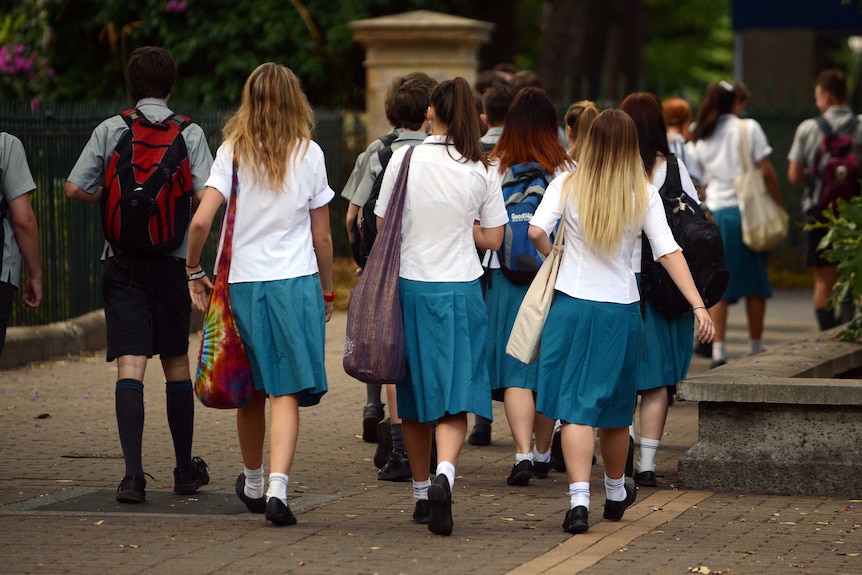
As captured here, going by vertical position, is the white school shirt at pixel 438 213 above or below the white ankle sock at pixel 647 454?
above

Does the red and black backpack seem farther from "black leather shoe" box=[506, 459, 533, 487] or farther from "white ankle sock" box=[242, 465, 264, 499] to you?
"black leather shoe" box=[506, 459, 533, 487]

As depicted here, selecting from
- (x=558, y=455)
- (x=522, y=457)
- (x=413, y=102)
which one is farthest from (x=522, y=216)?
(x=558, y=455)

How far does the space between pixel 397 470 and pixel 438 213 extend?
5.17 ft

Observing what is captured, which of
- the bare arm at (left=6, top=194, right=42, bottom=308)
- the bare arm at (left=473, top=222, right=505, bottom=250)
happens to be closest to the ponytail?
the bare arm at (left=473, top=222, right=505, bottom=250)

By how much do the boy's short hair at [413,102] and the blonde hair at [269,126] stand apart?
1374 millimetres

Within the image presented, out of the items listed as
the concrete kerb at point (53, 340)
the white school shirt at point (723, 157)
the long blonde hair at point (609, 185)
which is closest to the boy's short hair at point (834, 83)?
the white school shirt at point (723, 157)

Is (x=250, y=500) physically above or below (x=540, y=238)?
below

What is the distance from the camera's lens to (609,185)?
239 inches

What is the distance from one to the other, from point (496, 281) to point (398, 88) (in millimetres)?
1051

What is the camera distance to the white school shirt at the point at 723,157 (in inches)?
424

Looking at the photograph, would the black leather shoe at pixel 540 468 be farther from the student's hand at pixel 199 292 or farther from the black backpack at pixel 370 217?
the student's hand at pixel 199 292

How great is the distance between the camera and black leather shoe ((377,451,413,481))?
715 cm

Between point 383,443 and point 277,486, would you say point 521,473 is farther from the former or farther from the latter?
point 277,486

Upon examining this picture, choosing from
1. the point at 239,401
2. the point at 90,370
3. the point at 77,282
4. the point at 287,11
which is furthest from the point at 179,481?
the point at 287,11
